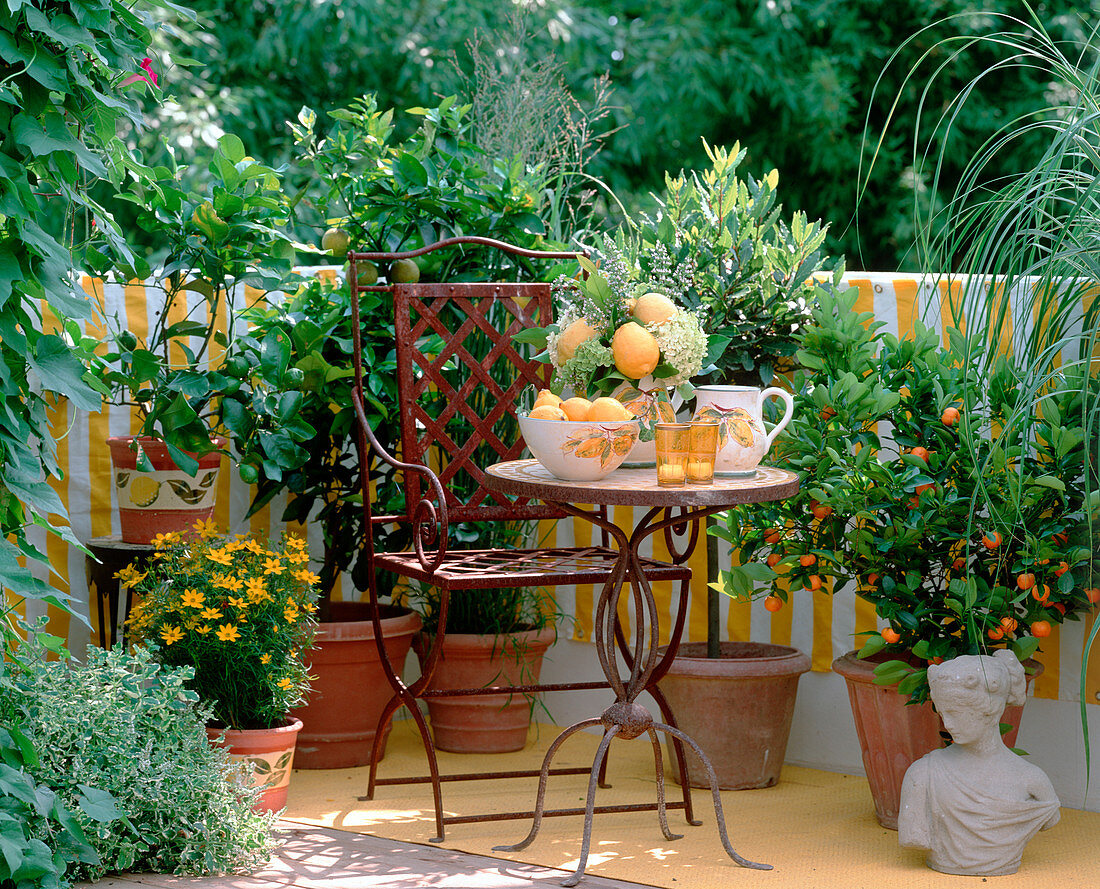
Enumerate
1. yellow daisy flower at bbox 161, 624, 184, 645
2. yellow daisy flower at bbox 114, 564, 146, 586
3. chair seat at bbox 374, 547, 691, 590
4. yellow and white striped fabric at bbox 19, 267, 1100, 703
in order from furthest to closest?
1. yellow and white striped fabric at bbox 19, 267, 1100, 703
2. yellow daisy flower at bbox 114, 564, 146, 586
3. yellow daisy flower at bbox 161, 624, 184, 645
4. chair seat at bbox 374, 547, 691, 590

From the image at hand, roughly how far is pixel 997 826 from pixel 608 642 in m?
0.93

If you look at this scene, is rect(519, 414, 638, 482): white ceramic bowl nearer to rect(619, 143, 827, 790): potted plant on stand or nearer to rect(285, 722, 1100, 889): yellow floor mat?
rect(619, 143, 827, 790): potted plant on stand

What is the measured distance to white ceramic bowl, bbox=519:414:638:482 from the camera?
2.69 metres

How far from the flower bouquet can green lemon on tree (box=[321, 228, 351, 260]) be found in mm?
1070

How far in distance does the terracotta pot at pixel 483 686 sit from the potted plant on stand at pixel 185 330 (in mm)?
843

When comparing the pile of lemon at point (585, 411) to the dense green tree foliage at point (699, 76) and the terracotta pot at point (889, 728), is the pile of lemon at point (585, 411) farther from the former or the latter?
the dense green tree foliage at point (699, 76)

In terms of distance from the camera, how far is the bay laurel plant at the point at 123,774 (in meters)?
→ 2.60

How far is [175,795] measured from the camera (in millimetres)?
2775

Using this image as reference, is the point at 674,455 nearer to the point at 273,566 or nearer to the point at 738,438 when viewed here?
the point at 738,438

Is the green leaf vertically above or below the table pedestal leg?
above

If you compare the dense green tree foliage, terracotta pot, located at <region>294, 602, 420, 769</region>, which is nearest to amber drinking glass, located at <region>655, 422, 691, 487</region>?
terracotta pot, located at <region>294, 602, 420, 769</region>

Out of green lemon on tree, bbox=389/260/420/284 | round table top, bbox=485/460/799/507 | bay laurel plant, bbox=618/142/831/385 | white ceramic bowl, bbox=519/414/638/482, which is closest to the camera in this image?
round table top, bbox=485/460/799/507

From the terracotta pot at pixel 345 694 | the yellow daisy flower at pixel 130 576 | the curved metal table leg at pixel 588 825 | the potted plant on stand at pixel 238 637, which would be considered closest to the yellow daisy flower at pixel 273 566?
the potted plant on stand at pixel 238 637

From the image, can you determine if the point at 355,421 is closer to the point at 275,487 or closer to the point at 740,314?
the point at 275,487
